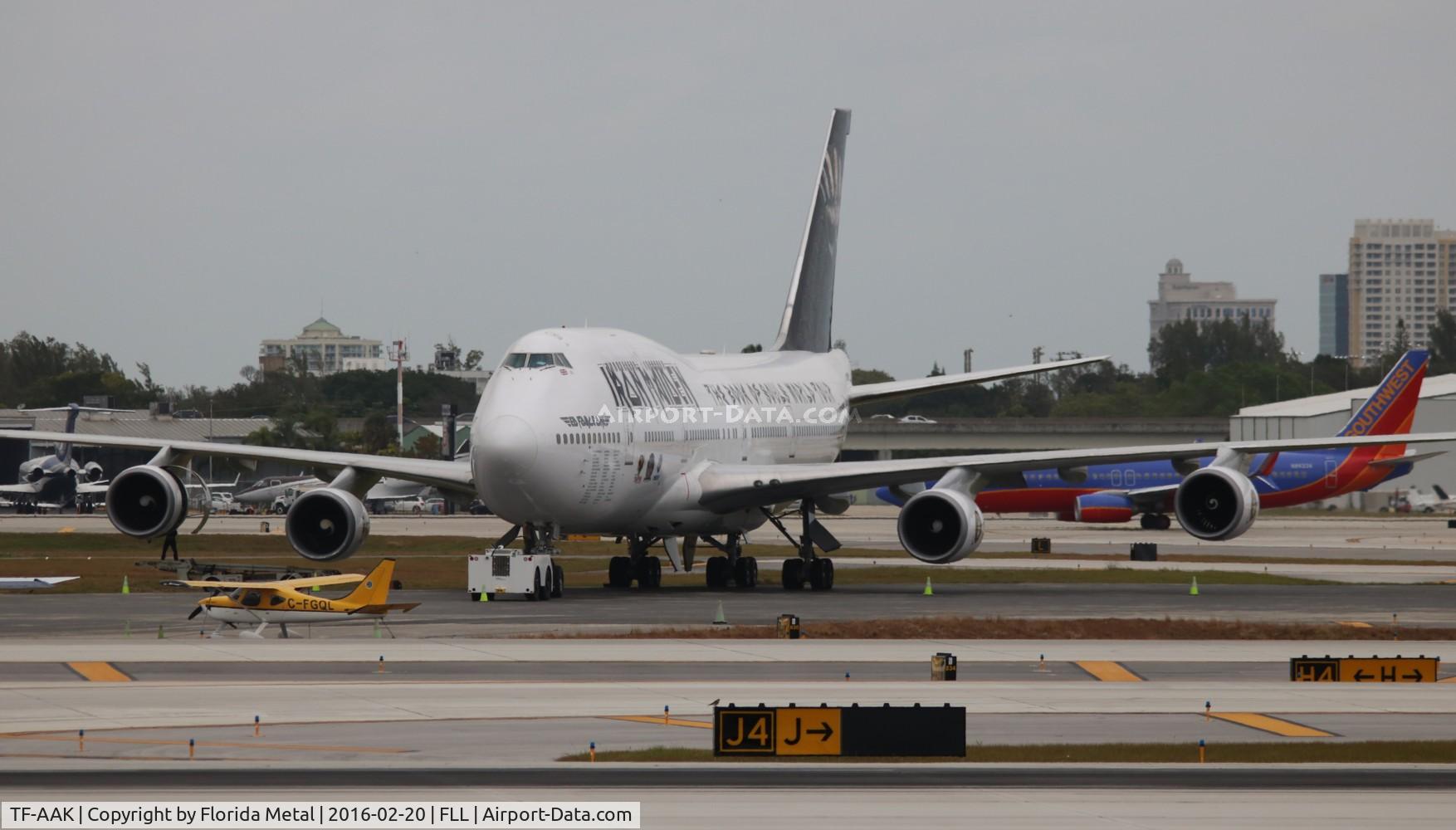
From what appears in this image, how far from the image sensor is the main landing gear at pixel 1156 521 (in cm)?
8814

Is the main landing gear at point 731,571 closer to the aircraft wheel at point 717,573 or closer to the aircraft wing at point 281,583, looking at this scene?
the aircraft wheel at point 717,573

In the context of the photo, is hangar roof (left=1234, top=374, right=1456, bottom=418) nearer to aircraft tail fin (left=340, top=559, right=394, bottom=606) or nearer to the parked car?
the parked car

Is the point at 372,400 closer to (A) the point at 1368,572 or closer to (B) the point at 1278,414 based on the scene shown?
(B) the point at 1278,414

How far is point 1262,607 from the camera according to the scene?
39.9m

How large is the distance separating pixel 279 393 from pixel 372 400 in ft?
27.4

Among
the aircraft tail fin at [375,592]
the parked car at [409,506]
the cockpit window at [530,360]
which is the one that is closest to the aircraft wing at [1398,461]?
the cockpit window at [530,360]

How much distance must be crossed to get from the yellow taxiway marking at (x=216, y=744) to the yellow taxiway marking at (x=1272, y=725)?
31.1 feet

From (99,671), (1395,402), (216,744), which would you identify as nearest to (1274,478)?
(1395,402)

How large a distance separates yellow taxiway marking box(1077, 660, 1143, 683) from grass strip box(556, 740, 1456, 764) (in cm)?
620

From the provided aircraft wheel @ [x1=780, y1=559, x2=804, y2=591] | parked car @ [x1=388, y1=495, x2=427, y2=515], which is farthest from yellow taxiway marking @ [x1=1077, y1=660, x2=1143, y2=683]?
parked car @ [x1=388, y1=495, x2=427, y2=515]

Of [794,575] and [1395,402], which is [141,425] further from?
[794,575]

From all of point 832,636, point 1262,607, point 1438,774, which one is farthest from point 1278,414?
point 1438,774

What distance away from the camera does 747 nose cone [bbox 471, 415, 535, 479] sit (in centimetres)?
3878

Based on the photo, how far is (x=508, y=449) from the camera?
3878cm
